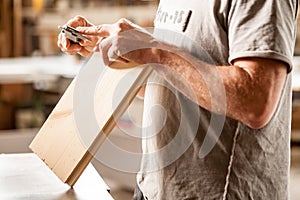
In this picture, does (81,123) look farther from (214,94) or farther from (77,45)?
(214,94)

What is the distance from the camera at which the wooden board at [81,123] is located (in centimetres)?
101

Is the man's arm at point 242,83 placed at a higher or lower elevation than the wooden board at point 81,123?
higher

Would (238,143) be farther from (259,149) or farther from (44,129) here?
(44,129)

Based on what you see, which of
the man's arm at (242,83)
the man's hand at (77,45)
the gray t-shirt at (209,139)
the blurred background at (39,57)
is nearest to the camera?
the man's arm at (242,83)

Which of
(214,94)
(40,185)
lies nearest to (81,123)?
(40,185)

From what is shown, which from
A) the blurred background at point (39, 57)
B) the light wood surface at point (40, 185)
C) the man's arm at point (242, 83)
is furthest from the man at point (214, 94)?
the blurred background at point (39, 57)

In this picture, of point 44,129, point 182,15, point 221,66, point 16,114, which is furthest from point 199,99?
point 16,114

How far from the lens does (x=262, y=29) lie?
93 centimetres

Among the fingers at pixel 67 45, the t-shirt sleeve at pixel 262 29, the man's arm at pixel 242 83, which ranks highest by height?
the t-shirt sleeve at pixel 262 29

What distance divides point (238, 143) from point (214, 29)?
209mm

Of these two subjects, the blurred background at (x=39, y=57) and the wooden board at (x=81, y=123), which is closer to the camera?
the wooden board at (x=81, y=123)

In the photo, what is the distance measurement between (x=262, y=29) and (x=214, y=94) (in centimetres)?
13

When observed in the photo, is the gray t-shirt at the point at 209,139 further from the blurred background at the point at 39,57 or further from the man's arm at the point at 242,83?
the blurred background at the point at 39,57

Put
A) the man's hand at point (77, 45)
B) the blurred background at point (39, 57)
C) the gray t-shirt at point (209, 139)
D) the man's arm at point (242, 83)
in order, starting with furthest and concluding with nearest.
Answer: the blurred background at point (39, 57) → the man's hand at point (77, 45) → the gray t-shirt at point (209, 139) → the man's arm at point (242, 83)
